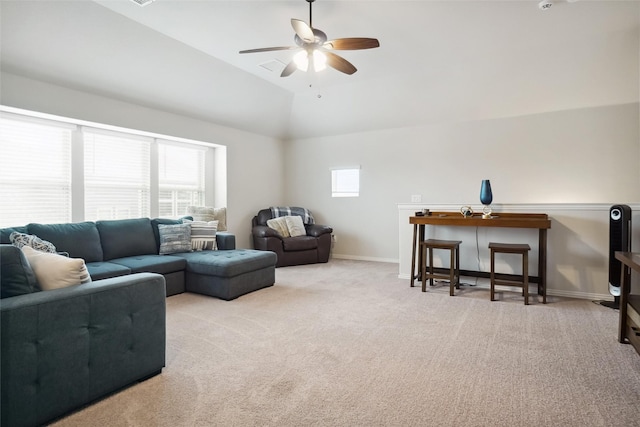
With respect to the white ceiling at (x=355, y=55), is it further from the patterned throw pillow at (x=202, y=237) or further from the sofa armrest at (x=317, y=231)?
the sofa armrest at (x=317, y=231)

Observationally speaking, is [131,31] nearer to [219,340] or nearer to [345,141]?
[219,340]

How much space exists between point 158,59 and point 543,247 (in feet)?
16.3

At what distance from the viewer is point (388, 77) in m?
5.19

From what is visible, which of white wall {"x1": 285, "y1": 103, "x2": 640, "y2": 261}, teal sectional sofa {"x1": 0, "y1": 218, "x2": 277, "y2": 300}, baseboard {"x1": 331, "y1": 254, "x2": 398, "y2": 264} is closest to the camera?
teal sectional sofa {"x1": 0, "y1": 218, "x2": 277, "y2": 300}

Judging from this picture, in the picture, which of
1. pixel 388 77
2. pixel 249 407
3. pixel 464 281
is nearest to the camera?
pixel 249 407

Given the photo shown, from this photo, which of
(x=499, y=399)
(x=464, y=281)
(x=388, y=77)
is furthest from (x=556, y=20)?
(x=499, y=399)

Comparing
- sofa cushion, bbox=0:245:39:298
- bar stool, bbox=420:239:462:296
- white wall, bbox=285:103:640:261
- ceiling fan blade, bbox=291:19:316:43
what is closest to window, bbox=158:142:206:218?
white wall, bbox=285:103:640:261

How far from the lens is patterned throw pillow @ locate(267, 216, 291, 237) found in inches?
241

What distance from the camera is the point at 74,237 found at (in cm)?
356

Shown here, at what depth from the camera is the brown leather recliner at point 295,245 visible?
569 cm

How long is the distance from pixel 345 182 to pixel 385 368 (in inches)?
195

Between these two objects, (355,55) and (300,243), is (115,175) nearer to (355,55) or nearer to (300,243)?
(300,243)

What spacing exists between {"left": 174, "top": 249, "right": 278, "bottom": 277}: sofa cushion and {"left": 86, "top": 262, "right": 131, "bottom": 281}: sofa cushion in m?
0.73

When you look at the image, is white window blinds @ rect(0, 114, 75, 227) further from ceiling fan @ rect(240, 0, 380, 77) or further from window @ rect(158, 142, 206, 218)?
ceiling fan @ rect(240, 0, 380, 77)
